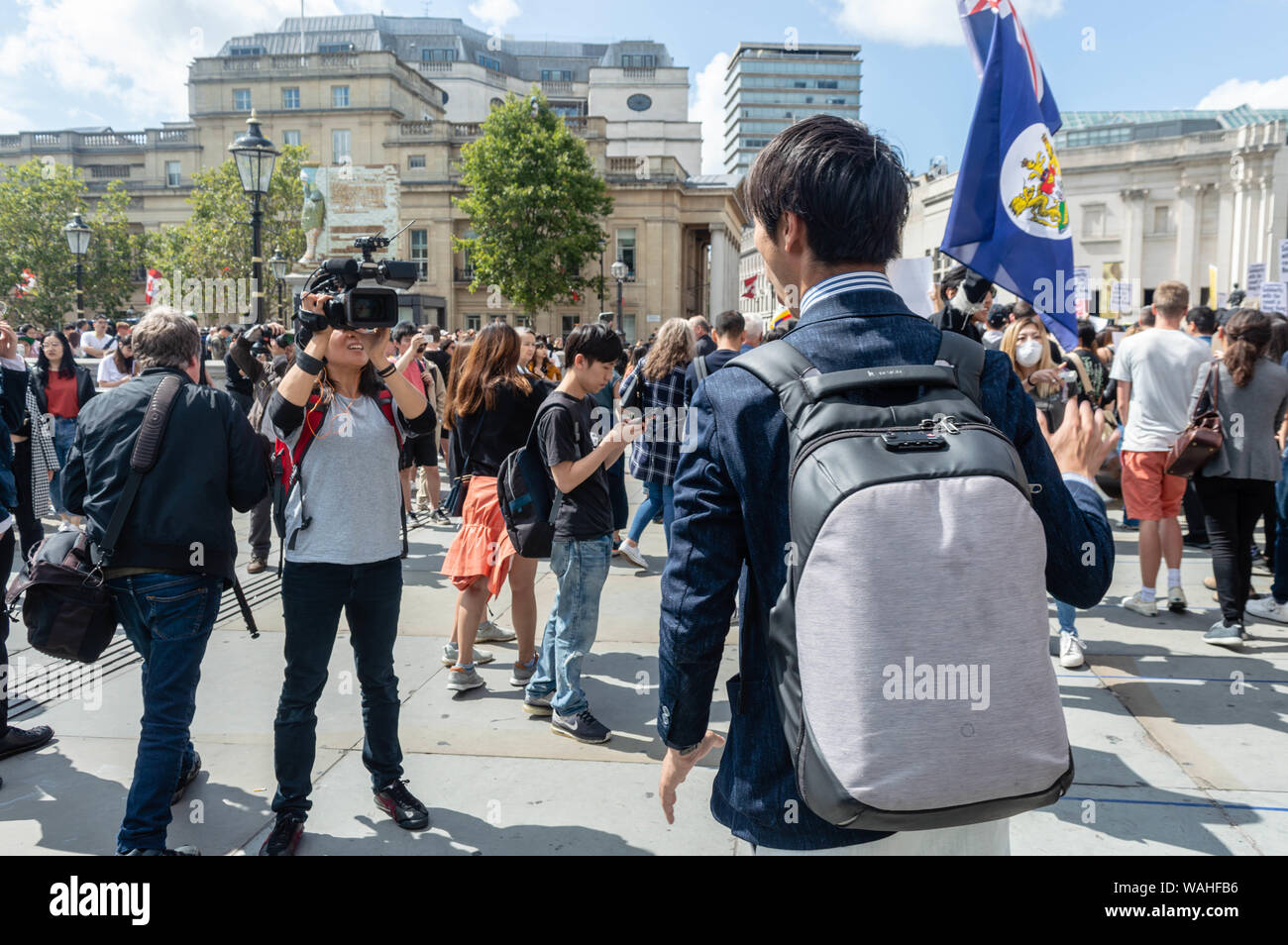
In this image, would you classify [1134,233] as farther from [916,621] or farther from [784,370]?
[916,621]

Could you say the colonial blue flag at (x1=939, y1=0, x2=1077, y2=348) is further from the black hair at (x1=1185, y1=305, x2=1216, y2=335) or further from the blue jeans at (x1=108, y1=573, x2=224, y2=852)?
the black hair at (x1=1185, y1=305, x2=1216, y2=335)

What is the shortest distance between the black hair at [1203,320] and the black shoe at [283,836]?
751 centimetres

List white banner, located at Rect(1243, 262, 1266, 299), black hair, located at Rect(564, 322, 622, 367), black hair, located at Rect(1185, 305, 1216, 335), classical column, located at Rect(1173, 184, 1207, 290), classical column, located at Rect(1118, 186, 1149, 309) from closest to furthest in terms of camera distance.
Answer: black hair, located at Rect(564, 322, 622, 367), black hair, located at Rect(1185, 305, 1216, 335), white banner, located at Rect(1243, 262, 1266, 299), classical column, located at Rect(1173, 184, 1207, 290), classical column, located at Rect(1118, 186, 1149, 309)

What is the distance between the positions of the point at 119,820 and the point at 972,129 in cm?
485

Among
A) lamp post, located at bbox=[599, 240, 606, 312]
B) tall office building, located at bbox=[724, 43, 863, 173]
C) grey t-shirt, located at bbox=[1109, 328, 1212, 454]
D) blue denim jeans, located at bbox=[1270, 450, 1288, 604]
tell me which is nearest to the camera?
blue denim jeans, located at bbox=[1270, 450, 1288, 604]

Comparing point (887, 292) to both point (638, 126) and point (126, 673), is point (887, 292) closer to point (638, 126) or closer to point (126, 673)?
point (126, 673)

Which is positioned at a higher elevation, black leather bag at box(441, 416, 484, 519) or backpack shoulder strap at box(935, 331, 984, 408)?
backpack shoulder strap at box(935, 331, 984, 408)

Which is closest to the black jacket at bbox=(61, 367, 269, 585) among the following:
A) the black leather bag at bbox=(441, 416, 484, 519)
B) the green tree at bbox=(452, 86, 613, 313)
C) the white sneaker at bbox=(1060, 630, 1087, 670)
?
the black leather bag at bbox=(441, 416, 484, 519)

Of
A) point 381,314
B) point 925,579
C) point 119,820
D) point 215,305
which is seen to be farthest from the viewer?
point 215,305

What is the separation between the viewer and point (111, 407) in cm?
363

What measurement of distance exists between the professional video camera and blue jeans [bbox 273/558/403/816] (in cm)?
95

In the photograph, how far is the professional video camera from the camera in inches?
136

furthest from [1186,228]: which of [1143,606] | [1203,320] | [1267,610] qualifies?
[1143,606]
